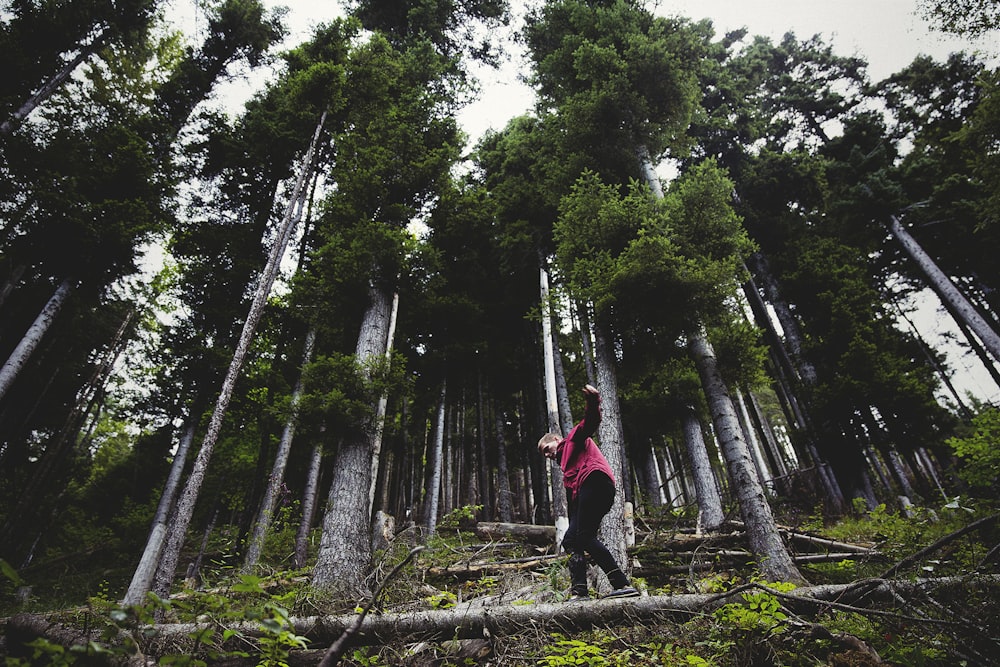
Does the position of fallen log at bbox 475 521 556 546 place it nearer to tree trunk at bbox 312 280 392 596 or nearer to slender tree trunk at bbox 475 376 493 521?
tree trunk at bbox 312 280 392 596

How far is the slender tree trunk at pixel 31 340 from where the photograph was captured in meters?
8.12

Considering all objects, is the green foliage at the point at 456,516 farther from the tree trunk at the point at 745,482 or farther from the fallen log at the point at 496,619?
the tree trunk at the point at 745,482


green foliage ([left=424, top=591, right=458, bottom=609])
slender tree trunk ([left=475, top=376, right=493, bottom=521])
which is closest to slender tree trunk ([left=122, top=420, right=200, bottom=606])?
green foliage ([left=424, top=591, right=458, bottom=609])

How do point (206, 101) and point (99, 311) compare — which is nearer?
point (99, 311)

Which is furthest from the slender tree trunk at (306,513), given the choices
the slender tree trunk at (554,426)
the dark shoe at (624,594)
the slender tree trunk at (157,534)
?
the dark shoe at (624,594)

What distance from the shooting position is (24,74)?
Answer: 10781 millimetres

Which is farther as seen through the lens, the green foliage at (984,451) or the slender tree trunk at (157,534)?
the slender tree trunk at (157,534)

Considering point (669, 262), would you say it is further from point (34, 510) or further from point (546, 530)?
point (34, 510)

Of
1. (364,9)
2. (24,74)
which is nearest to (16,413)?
(24,74)

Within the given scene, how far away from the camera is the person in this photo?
3707 mm

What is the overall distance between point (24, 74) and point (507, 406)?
1683cm

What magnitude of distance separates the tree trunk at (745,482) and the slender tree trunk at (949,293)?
8937mm

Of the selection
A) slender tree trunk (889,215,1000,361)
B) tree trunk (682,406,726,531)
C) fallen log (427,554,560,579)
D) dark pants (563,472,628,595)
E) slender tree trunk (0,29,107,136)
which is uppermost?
slender tree trunk (0,29,107,136)

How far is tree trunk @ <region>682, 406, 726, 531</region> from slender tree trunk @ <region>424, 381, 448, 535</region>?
590 centimetres
